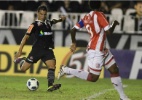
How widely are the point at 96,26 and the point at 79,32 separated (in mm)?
8473

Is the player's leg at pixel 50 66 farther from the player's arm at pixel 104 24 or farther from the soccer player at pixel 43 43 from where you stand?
the player's arm at pixel 104 24

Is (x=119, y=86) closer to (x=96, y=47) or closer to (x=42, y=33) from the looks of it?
(x=96, y=47)

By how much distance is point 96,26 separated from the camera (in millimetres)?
11203

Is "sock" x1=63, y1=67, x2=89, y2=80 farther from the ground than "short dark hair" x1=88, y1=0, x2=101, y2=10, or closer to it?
closer to it

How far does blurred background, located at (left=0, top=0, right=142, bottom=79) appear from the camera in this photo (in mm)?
18422

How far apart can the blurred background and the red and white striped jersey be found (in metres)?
7.01

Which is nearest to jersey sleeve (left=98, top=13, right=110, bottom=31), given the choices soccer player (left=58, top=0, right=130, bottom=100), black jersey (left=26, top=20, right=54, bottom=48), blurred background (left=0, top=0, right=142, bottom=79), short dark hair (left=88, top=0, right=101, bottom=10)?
soccer player (left=58, top=0, right=130, bottom=100)

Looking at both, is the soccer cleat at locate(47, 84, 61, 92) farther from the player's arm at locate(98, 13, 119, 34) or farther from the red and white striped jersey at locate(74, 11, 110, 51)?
the player's arm at locate(98, 13, 119, 34)

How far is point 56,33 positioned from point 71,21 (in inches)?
30.2

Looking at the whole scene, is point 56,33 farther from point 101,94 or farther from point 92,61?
point 92,61

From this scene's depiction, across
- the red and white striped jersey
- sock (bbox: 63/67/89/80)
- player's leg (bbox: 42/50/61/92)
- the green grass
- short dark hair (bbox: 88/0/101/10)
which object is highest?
short dark hair (bbox: 88/0/101/10)

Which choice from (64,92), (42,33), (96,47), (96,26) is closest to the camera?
(96,26)

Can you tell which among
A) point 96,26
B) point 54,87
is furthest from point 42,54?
point 96,26

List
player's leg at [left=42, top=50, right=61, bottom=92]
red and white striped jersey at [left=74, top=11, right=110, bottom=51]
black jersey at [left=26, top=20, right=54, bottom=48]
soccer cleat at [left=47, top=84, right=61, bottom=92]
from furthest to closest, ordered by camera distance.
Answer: black jersey at [left=26, top=20, right=54, bottom=48] < player's leg at [left=42, top=50, right=61, bottom=92] < soccer cleat at [left=47, top=84, right=61, bottom=92] < red and white striped jersey at [left=74, top=11, right=110, bottom=51]
